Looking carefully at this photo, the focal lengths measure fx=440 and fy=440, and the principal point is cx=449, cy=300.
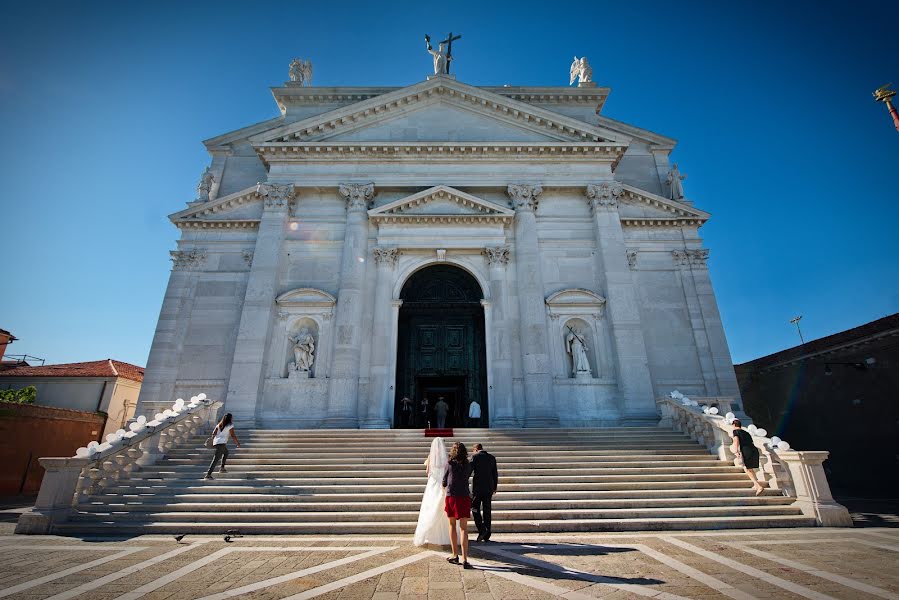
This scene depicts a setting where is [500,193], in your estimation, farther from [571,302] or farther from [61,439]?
[61,439]

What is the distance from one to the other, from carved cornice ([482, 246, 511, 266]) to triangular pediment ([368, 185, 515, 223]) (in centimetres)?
138

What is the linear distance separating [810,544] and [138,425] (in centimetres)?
1532

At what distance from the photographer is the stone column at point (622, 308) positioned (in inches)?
667

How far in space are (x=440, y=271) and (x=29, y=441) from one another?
761 inches

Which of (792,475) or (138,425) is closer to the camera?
(792,475)

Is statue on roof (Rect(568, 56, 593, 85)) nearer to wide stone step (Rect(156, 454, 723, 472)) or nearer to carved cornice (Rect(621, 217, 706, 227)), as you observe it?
carved cornice (Rect(621, 217, 706, 227))

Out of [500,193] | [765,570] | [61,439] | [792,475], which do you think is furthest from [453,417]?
[61,439]

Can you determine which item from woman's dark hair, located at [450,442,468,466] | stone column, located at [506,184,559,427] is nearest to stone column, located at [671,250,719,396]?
stone column, located at [506,184,559,427]

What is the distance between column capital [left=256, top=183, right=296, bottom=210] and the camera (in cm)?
2008

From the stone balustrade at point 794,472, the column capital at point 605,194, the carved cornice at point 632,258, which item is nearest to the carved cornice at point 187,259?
the column capital at point 605,194

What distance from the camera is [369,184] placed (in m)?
20.3

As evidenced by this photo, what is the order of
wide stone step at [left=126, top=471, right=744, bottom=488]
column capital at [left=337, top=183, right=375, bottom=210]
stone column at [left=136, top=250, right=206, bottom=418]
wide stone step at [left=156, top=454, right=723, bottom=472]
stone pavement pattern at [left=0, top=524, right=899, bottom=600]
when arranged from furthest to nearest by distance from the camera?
column capital at [left=337, top=183, right=375, bottom=210]
stone column at [left=136, top=250, right=206, bottom=418]
wide stone step at [left=156, top=454, right=723, bottom=472]
wide stone step at [left=126, top=471, right=744, bottom=488]
stone pavement pattern at [left=0, top=524, right=899, bottom=600]

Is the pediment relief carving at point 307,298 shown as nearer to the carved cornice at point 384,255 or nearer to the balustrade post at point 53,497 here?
the carved cornice at point 384,255

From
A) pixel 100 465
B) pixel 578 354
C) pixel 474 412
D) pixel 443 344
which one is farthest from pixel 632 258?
pixel 100 465
